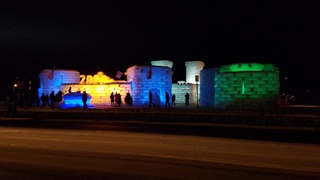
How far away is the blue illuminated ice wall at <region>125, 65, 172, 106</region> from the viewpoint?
4550 cm

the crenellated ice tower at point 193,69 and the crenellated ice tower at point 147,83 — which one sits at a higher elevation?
the crenellated ice tower at point 193,69

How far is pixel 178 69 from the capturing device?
95625 millimetres

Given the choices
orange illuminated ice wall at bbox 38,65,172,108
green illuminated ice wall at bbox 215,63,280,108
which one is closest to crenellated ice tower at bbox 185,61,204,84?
orange illuminated ice wall at bbox 38,65,172,108

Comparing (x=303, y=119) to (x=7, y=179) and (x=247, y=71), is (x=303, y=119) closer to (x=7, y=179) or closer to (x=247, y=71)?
(x=247, y=71)

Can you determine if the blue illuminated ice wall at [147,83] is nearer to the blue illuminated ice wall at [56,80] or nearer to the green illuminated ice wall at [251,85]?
the green illuminated ice wall at [251,85]

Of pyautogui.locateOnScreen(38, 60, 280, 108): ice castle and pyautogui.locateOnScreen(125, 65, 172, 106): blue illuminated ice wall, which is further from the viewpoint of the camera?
pyautogui.locateOnScreen(125, 65, 172, 106): blue illuminated ice wall

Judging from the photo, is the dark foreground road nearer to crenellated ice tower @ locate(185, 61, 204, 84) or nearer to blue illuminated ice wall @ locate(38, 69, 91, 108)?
blue illuminated ice wall @ locate(38, 69, 91, 108)

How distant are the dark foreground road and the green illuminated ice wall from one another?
71.1ft

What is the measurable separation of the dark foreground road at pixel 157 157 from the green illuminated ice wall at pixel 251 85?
21.7m

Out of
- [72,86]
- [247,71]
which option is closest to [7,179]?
[247,71]

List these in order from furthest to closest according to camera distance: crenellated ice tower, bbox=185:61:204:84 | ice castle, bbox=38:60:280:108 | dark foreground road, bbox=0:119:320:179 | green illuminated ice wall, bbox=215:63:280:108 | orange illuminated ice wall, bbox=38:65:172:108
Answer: crenellated ice tower, bbox=185:61:204:84
orange illuminated ice wall, bbox=38:65:172:108
ice castle, bbox=38:60:280:108
green illuminated ice wall, bbox=215:63:280:108
dark foreground road, bbox=0:119:320:179

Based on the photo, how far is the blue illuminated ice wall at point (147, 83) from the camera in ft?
149

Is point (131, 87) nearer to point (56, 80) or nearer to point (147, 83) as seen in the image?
point (147, 83)

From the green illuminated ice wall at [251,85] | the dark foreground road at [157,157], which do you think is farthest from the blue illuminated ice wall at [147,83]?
the dark foreground road at [157,157]
